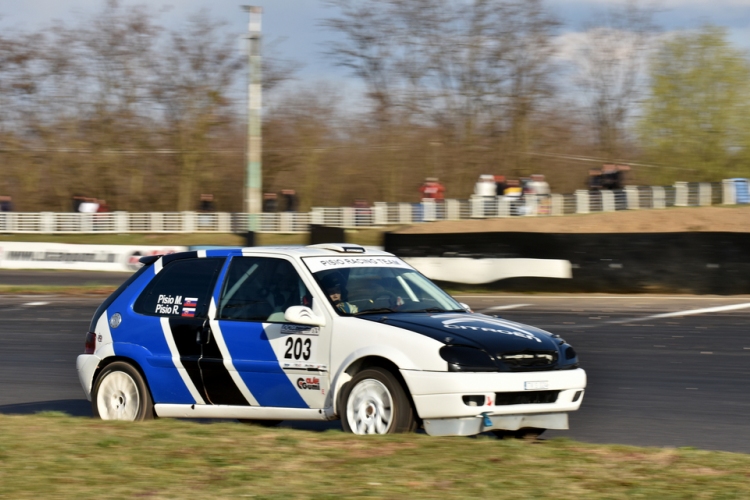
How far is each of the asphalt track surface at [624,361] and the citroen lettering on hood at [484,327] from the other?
1130mm

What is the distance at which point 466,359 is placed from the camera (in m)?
6.59

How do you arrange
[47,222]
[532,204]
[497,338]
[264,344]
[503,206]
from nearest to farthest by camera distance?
[497,338] → [264,344] → [503,206] → [532,204] → [47,222]

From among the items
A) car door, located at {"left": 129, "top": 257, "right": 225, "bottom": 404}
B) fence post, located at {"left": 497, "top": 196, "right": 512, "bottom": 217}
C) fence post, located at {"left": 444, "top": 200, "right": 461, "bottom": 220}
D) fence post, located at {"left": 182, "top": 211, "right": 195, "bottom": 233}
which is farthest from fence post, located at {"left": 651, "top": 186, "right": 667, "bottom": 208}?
car door, located at {"left": 129, "top": 257, "right": 225, "bottom": 404}

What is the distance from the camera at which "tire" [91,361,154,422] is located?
7.78m

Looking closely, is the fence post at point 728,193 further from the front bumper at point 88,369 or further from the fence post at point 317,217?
the front bumper at point 88,369

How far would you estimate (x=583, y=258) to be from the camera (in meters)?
21.3

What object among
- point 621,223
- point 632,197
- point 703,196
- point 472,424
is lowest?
→ point 472,424

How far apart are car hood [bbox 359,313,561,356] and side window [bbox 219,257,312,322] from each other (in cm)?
66

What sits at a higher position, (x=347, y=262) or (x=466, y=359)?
(x=347, y=262)

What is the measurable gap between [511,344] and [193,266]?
2683 mm

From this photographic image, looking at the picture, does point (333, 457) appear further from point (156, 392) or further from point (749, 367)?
point (749, 367)

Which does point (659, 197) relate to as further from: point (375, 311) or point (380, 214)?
point (375, 311)

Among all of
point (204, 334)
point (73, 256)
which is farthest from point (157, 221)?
point (204, 334)

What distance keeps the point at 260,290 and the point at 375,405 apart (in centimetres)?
142
